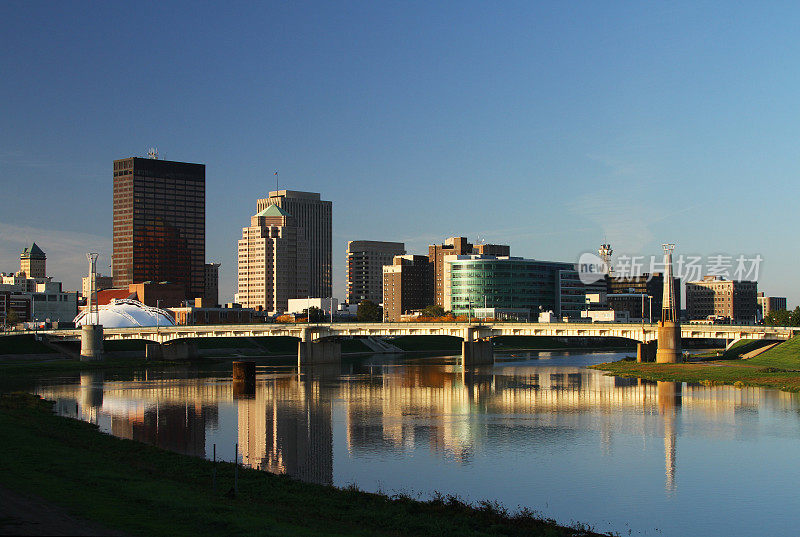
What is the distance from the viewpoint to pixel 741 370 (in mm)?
118938

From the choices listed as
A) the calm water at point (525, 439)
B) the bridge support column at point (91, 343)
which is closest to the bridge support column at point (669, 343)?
the calm water at point (525, 439)

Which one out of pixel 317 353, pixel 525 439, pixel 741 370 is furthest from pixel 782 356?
pixel 525 439

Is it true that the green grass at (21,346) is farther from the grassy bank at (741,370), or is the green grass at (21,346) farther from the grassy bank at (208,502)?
the grassy bank at (208,502)

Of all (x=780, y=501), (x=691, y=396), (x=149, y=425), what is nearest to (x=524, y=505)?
(x=780, y=501)

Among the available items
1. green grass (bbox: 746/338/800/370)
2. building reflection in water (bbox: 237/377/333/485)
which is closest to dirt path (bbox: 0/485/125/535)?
building reflection in water (bbox: 237/377/333/485)

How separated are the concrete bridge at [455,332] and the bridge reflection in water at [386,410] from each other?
29.3m

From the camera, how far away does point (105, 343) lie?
191m

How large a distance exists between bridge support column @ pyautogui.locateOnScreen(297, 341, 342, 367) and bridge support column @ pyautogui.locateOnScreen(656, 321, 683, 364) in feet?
196

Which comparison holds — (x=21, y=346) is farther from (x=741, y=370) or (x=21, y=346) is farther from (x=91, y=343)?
(x=741, y=370)

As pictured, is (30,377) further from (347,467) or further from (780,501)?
(780,501)

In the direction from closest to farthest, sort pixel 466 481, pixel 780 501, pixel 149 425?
pixel 780 501 → pixel 466 481 → pixel 149 425

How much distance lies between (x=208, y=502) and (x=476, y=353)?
127 m

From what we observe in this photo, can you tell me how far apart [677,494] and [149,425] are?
44.6 meters

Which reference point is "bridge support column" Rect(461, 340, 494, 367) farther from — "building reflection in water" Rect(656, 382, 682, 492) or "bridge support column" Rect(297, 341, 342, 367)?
"building reflection in water" Rect(656, 382, 682, 492)
